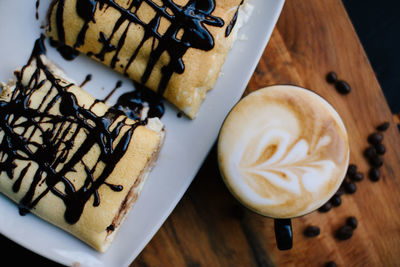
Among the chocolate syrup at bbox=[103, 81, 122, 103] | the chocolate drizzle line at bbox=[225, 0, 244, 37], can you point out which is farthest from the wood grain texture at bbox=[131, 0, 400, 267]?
the chocolate syrup at bbox=[103, 81, 122, 103]

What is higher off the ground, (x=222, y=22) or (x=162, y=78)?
(x=222, y=22)

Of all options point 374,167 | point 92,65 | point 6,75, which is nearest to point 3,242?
point 6,75

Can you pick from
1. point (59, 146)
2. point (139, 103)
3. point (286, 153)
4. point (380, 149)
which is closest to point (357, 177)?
point (380, 149)

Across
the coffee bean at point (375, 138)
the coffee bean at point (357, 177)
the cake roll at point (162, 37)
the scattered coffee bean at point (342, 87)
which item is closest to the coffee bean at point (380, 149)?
the coffee bean at point (375, 138)

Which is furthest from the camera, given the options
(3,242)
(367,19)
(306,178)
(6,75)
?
(367,19)

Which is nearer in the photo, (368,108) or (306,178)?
(306,178)

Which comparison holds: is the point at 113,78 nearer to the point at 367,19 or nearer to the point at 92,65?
the point at 92,65

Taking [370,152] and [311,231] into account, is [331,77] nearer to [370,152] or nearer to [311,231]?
[370,152]
